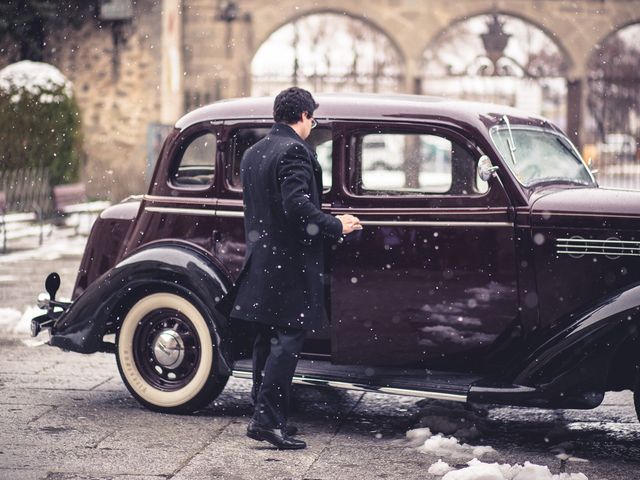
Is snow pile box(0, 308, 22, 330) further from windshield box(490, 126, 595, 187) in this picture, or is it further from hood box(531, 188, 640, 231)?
hood box(531, 188, 640, 231)

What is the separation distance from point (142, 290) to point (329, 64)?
1600 centimetres

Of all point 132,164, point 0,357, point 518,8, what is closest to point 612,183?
point 518,8

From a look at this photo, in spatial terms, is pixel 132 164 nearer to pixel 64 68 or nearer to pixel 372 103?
pixel 64 68

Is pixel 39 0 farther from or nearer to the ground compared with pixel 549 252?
farther from the ground

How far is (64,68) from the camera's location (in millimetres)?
23109

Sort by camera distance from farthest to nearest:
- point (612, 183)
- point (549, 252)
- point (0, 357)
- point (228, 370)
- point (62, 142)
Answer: point (612, 183), point (62, 142), point (0, 357), point (228, 370), point (549, 252)

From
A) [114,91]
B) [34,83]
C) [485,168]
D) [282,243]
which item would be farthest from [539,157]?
[114,91]

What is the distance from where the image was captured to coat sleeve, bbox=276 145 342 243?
17.1 ft

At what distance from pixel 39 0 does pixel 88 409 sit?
58.2 feet

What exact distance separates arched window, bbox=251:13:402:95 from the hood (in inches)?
639

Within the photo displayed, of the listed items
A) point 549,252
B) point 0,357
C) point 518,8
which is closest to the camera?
point 549,252

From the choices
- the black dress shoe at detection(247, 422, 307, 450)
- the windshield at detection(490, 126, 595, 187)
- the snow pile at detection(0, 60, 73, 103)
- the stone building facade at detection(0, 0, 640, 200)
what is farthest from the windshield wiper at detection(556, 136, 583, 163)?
the stone building facade at detection(0, 0, 640, 200)

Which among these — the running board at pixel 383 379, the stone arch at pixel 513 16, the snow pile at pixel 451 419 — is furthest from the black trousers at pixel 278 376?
the stone arch at pixel 513 16

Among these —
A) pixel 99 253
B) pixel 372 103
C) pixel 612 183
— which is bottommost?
pixel 612 183
